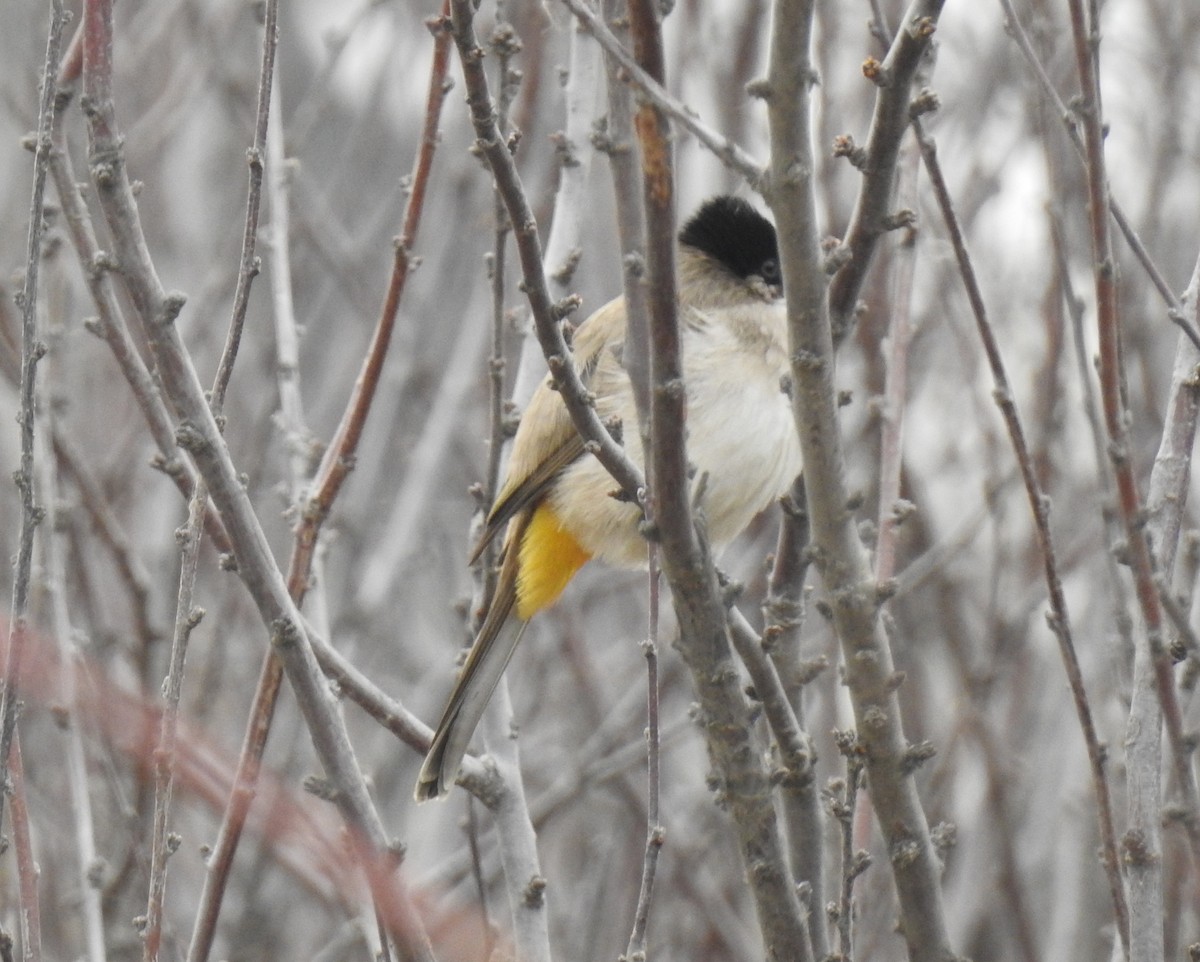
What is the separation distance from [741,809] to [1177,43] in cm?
364

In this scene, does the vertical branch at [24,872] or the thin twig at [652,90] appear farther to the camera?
the vertical branch at [24,872]

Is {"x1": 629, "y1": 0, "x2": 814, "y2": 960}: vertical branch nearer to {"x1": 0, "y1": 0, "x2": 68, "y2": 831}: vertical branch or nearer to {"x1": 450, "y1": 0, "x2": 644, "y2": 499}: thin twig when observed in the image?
{"x1": 450, "y1": 0, "x2": 644, "y2": 499}: thin twig

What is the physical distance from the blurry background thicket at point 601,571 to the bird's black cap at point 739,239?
0.34 meters

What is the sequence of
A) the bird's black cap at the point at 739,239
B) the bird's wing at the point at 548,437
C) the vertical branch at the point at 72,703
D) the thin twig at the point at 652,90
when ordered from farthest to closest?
the bird's black cap at the point at 739,239 < the bird's wing at the point at 548,437 < the vertical branch at the point at 72,703 < the thin twig at the point at 652,90

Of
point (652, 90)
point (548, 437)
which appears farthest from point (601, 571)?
point (652, 90)

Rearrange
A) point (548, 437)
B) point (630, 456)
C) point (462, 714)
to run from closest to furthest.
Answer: point (462, 714) < point (630, 456) < point (548, 437)

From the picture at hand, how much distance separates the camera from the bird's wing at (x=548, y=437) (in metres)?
3.50

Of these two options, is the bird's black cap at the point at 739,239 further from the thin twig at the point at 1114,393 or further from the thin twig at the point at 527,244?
the thin twig at the point at 1114,393

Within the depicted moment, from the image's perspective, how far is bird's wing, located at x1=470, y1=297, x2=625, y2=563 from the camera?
138 inches

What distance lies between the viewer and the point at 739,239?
3.87 m

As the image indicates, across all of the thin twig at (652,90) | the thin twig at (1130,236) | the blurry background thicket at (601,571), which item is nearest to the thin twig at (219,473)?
the thin twig at (652,90)

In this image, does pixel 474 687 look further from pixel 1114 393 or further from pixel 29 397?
pixel 1114 393

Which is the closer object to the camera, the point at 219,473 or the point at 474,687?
the point at 219,473

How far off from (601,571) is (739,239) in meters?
2.02
